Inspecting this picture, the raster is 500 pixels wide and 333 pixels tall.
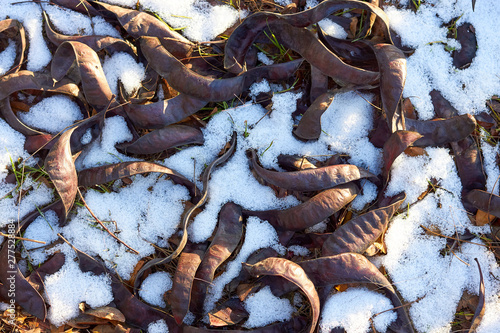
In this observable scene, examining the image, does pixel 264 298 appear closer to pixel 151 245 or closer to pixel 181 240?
pixel 181 240

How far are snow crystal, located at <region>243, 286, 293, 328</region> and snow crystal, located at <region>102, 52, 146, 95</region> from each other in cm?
123

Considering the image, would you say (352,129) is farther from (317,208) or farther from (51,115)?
(51,115)

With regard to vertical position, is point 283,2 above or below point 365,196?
above

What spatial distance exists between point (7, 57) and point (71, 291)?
4.10 ft

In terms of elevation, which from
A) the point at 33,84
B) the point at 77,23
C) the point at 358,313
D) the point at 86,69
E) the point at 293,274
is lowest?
the point at 358,313

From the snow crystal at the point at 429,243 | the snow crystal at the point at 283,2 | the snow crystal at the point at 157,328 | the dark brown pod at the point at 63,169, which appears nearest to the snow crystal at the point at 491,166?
the snow crystal at the point at 429,243

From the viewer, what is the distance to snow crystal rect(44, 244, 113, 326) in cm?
170

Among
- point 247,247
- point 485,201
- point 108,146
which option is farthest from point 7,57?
point 485,201

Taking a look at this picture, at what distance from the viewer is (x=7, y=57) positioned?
71.1 inches

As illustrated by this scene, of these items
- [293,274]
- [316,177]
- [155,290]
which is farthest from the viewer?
[155,290]

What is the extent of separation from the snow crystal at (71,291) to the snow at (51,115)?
702mm

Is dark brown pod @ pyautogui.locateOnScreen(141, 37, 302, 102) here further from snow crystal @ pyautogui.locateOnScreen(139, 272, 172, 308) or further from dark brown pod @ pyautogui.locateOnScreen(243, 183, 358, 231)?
snow crystal @ pyautogui.locateOnScreen(139, 272, 172, 308)

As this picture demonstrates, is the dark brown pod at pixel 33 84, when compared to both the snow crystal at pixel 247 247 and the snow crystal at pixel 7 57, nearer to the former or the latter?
the snow crystal at pixel 7 57

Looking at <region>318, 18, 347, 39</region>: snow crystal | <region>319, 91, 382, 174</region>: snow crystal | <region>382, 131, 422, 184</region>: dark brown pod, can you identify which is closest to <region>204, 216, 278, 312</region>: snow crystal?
<region>319, 91, 382, 174</region>: snow crystal
